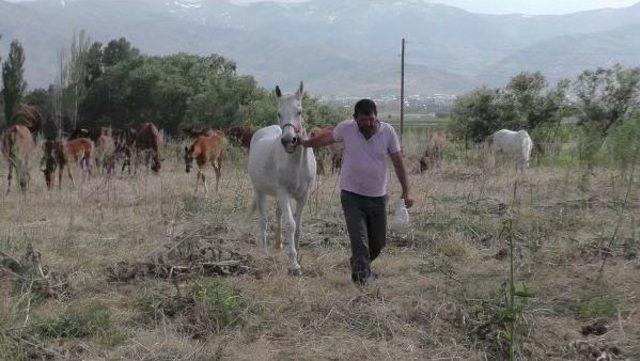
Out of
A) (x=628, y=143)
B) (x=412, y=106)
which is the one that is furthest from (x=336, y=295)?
(x=412, y=106)

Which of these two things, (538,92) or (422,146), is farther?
(538,92)

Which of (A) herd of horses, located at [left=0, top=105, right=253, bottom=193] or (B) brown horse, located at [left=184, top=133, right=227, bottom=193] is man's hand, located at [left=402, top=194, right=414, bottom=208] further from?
(B) brown horse, located at [left=184, top=133, right=227, bottom=193]

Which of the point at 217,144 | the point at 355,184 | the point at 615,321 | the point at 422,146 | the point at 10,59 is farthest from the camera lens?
the point at 10,59

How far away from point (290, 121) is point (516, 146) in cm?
1265

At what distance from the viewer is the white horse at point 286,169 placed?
22.4 feet

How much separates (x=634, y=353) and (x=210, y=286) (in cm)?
326

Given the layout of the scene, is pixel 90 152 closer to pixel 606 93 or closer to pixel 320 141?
pixel 320 141

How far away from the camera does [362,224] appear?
6.16m

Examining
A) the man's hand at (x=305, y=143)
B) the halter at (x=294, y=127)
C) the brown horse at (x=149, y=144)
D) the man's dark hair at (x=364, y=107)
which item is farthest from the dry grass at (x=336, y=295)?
the brown horse at (x=149, y=144)

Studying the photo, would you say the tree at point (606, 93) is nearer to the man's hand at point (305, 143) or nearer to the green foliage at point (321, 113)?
the green foliage at point (321, 113)

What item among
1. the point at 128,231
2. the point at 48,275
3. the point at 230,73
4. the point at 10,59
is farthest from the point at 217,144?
the point at 10,59

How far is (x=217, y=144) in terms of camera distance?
1415 centimetres

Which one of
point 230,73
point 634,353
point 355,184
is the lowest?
point 634,353

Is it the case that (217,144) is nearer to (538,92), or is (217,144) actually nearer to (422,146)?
(422,146)
